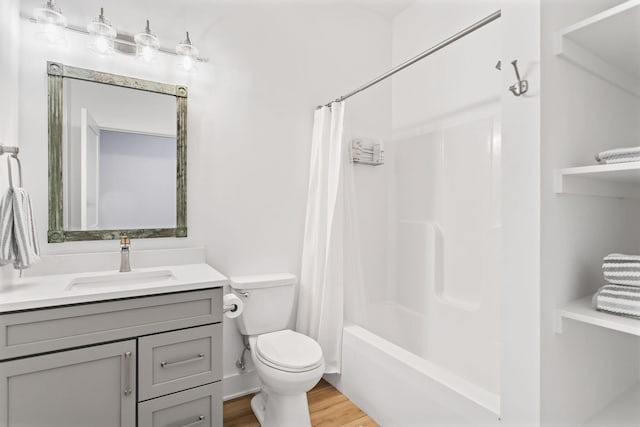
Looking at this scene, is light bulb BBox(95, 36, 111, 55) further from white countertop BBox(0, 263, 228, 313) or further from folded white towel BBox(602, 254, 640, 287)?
folded white towel BBox(602, 254, 640, 287)

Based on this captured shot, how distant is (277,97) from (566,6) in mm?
1629

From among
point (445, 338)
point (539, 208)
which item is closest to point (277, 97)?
point (539, 208)

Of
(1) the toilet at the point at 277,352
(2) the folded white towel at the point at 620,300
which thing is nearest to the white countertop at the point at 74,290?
(1) the toilet at the point at 277,352

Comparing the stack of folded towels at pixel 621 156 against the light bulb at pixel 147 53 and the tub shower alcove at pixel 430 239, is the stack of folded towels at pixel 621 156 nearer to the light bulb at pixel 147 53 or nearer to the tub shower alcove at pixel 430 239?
the tub shower alcove at pixel 430 239

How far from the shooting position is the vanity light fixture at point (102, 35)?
5.51 ft

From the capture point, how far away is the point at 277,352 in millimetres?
1730

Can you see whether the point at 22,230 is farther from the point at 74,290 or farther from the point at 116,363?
the point at 116,363

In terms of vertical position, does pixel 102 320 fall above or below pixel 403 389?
above

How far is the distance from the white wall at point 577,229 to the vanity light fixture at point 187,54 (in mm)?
1714

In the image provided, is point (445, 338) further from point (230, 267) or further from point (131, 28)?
point (131, 28)

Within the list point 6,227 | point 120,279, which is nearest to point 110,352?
point 120,279

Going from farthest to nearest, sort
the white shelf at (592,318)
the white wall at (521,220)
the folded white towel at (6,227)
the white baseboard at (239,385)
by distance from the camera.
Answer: the white baseboard at (239,385) → the folded white towel at (6,227) → the white wall at (521,220) → the white shelf at (592,318)

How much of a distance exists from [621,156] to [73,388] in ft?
6.73

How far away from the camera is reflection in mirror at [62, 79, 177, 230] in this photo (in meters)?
1.72
